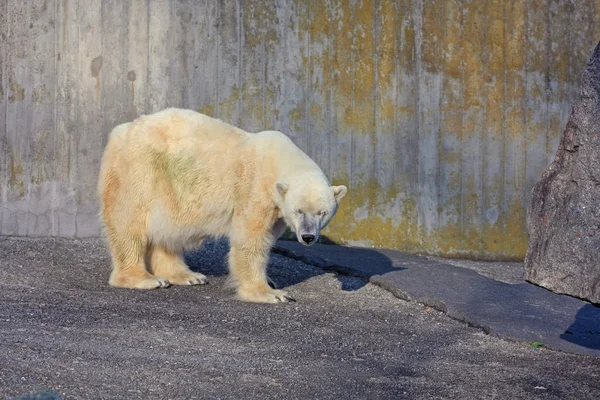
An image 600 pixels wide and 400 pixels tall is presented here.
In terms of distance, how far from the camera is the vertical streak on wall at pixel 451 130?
902 centimetres

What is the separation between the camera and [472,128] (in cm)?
909

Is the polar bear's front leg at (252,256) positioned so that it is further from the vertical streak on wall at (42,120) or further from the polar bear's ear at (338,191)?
the vertical streak on wall at (42,120)

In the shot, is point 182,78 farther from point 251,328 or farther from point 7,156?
point 251,328

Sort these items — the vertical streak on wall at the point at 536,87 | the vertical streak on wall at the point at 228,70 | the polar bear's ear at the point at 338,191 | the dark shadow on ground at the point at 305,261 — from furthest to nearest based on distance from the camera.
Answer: the vertical streak on wall at the point at 536,87 < the vertical streak on wall at the point at 228,70 < the dark shadow on ground at the point at 305,261 < the polar bear's ear at the point at 338,191

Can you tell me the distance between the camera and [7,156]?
8.46 meters

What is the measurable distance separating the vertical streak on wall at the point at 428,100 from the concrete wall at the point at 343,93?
0.01 metres

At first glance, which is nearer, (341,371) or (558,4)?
(341,371)

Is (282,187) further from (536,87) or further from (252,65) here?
(536,87)

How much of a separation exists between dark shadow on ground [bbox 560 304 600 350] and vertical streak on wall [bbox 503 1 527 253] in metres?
3.17

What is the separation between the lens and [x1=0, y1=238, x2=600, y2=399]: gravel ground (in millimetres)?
3982

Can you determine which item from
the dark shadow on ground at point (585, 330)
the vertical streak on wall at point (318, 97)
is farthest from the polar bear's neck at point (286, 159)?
the vertical streak on wall at point (318, 97)

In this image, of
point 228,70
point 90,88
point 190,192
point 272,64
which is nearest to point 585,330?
point 190,192

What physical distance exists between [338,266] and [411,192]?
168cm

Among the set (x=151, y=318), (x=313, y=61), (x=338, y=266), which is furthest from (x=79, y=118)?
(x=151, y=318)
